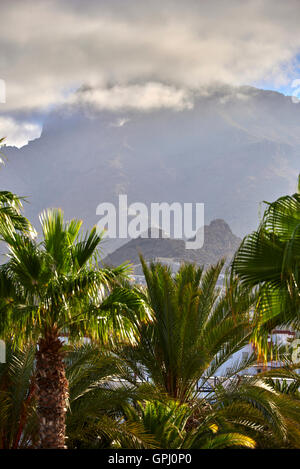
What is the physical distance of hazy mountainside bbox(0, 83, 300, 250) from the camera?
13162 cm

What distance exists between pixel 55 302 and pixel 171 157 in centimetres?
15022

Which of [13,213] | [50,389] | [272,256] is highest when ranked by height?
[13,213]

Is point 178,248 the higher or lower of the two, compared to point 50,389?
higher

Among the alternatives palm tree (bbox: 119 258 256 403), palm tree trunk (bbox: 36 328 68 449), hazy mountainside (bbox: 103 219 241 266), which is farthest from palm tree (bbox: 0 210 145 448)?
hazy mountainside (bbox: 103 219 241 266)

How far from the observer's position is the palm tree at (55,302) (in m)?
5.61

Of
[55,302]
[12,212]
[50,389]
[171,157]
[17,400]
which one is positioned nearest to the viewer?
[55,302]

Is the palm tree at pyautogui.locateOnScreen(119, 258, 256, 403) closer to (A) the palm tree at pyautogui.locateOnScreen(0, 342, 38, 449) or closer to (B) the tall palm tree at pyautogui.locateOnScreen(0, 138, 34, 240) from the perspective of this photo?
(A) the palm tree at pyautogui.locateOnScreen(0, 342, 38, 449)

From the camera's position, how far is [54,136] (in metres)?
166

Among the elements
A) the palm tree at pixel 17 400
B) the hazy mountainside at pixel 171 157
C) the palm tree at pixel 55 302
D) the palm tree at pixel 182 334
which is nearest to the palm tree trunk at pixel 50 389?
the palm tree at pixel 55 302

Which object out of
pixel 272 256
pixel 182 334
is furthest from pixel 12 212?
pixel 182 334

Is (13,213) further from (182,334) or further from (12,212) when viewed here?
(182,334)

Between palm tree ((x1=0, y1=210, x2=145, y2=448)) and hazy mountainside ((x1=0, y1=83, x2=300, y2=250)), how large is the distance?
111 meters

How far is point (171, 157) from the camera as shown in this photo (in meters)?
154
